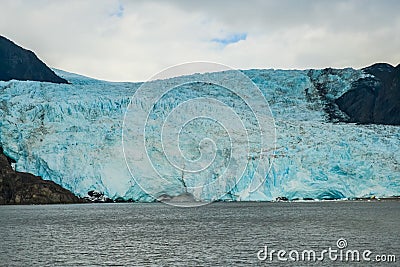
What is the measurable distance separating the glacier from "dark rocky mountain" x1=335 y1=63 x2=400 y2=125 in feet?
43.3

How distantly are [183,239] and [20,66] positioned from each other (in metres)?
46.5

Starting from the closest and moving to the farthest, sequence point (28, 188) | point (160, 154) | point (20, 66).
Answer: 1. point (160, 154)
2. point (28, 188)
3. point (20, 66)

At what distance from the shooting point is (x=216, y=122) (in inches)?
1569

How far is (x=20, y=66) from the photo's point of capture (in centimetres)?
6256

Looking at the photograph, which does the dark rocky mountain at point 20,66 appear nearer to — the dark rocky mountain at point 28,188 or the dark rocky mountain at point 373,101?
the dark rocky mountain at point 28,188

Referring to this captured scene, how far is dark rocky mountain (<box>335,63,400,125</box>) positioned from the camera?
175 ft

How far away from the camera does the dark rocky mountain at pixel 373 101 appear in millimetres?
53312

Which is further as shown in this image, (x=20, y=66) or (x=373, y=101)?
(x=20, y=66)

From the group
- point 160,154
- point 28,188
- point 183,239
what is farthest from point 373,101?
point 183,239

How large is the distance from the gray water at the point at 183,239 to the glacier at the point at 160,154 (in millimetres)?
5790

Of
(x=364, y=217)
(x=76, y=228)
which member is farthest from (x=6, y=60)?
(x=364, y=217)

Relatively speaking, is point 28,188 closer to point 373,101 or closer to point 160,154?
point 160,154

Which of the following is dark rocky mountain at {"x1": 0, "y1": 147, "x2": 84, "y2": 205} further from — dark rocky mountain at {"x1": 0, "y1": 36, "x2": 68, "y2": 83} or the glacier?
dark rocky mountain at {"x1": 0, "y1": 36, "x2": 68, "y2": 83}

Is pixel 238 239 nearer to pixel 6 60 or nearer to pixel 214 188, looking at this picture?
pixel 214 188
